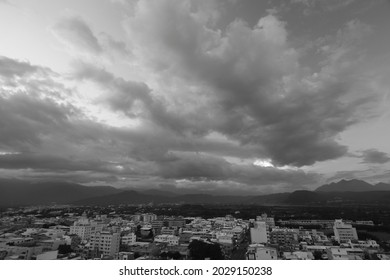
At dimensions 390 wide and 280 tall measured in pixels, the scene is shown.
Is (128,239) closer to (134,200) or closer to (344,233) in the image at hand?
(344,233)

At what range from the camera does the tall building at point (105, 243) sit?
11.6m

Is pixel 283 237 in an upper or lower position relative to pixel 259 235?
lower

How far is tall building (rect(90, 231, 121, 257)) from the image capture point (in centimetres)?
1163

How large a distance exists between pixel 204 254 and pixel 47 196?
11091cm

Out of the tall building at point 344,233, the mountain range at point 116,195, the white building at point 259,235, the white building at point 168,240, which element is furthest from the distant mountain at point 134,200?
the white building at point 168,240

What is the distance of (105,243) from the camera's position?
1188 centimetres

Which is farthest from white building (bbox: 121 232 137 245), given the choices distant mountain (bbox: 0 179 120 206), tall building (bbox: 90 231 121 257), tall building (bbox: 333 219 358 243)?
distant mountain (bbox: 0 179 120 206)

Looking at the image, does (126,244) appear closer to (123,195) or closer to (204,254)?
(204,254)

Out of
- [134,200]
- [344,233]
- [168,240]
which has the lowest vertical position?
[168,240]

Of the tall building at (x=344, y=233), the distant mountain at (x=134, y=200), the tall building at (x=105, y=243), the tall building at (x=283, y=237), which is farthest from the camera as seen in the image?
the distant mountain at (x=134, y=200)

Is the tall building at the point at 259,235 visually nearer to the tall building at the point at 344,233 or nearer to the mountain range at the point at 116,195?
the tall building at the point at 344,233

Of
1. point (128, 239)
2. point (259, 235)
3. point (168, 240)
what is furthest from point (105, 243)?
point (259, 235)

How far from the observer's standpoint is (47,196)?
100 metres
